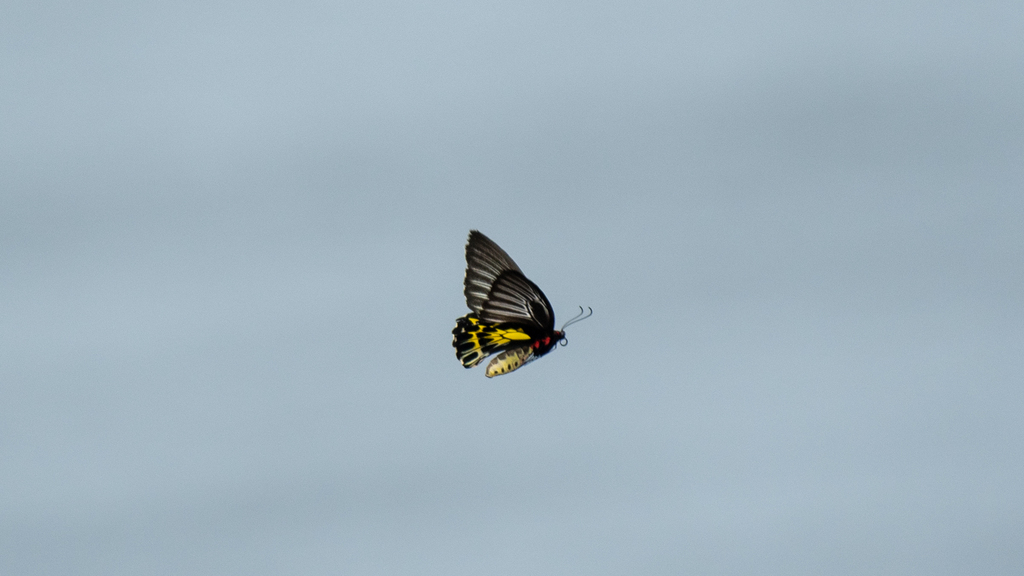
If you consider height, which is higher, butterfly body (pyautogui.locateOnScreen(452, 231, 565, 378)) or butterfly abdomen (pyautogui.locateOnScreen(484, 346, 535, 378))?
butterfly body (pyautogui.locateOnScreen(452, 231, 565, 378))

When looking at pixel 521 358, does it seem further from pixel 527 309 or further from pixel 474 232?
pixel 474 232

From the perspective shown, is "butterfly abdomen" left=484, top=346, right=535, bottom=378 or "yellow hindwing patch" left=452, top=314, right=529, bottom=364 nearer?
"butterfly abdomen" left=484, top=346, right=535, bottom=378

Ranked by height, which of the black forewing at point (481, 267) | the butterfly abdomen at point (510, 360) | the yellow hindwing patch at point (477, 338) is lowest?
the butterfly abdomen at point (510, 360)

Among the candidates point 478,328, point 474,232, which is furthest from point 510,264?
→ point 478,328

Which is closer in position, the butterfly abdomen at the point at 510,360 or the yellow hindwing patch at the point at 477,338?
the butterfly abdomen at the point at 510,360

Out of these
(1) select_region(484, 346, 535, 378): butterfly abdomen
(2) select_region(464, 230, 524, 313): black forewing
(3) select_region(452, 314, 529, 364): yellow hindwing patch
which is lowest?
(1) select_region(484, 346, 535, 378): butterfly abdomen

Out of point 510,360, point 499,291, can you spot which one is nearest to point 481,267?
point 499,291
